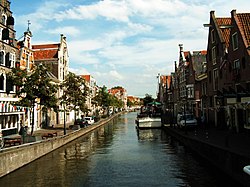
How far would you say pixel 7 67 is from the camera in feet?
104

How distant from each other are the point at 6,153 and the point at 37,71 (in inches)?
486

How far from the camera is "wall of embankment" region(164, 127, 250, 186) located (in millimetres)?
13841

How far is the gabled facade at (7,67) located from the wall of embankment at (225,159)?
2050 cm

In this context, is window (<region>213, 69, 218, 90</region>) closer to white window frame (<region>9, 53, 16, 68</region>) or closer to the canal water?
the canal water

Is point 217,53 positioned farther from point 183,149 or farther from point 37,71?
point 37,71

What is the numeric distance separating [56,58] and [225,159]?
4342cm

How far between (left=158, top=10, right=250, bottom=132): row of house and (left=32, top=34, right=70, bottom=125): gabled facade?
2524 centimetres

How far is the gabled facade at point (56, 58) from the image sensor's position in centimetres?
5256

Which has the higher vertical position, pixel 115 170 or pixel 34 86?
pixel 34 86

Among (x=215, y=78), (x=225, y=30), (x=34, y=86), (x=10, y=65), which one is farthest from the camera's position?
(x=215, y=78)

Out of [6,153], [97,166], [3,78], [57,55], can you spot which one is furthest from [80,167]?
[57,55]

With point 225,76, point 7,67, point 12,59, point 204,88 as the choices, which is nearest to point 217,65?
point 225,76

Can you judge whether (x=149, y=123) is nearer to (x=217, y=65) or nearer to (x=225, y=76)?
(x=217, y=65)

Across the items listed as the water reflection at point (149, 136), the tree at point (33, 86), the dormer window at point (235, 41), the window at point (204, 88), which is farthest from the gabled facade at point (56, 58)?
the dormer window at point (235, 41)
